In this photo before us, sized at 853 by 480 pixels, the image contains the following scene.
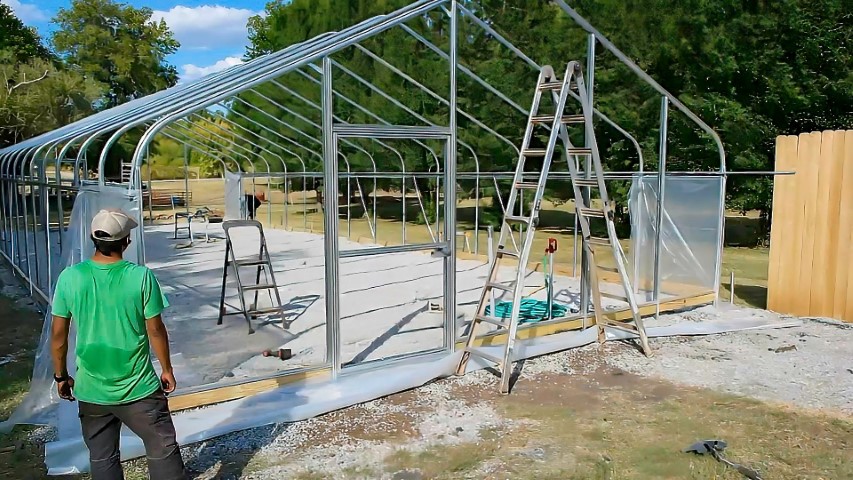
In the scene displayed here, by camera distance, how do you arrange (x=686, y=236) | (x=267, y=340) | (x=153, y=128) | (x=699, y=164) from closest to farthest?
(x=153, y=128) < (x=267, y=340) < (x=686, y=236) < (x=699, y=164)

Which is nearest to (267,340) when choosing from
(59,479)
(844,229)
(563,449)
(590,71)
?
(59,479)

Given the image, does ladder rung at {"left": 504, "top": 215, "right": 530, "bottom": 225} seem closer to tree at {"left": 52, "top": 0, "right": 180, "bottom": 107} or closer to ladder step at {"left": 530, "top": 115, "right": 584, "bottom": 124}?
ladder step at {"left": 530, "top": 115, "right": 584, "bottom": 124}

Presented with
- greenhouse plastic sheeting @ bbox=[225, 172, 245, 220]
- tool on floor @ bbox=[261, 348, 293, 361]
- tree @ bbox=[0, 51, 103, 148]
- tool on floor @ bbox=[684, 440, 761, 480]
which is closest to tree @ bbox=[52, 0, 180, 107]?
tree @ bbox=[0, 51, 103, 148]

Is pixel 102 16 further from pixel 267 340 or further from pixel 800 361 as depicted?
pixel 800 361

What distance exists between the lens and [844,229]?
6977 mm

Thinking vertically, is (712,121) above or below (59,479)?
above

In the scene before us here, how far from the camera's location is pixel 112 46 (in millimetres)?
36438

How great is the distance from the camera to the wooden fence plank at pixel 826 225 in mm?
7016

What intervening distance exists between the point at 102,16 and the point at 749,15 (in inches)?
1452

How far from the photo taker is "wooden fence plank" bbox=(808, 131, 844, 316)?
276 inches

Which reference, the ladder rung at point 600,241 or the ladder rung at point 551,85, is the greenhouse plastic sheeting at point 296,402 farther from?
the ladder rung at point 551,85

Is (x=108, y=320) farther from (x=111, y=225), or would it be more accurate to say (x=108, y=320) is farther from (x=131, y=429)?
(x=131, y=429)

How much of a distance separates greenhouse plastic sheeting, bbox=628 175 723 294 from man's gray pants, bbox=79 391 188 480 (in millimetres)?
5948

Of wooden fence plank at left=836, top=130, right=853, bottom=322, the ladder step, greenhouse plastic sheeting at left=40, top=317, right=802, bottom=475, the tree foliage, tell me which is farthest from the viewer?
the tree foliage
